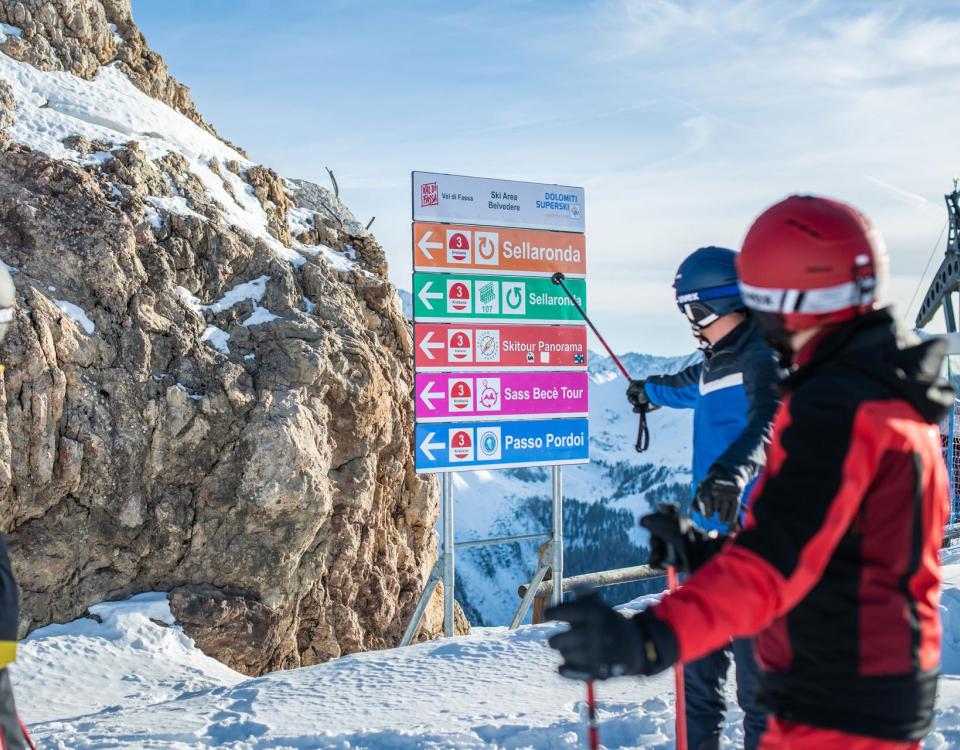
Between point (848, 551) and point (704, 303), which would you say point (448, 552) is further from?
point (848, 551)

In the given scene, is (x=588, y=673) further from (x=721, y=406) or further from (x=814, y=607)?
(x=721, y=406)

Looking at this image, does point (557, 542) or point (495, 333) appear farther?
point (557, 542)

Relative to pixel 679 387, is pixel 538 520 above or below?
below

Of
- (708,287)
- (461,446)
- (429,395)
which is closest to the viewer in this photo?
(708,287)

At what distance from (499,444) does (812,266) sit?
597 centimetres

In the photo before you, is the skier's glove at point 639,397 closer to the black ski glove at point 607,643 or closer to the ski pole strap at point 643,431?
the ski pole strap at point 643,431

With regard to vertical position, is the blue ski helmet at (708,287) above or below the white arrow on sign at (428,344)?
below

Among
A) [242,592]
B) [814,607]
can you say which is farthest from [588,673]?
[242,592]

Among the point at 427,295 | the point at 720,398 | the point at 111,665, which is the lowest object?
the point at 111,665

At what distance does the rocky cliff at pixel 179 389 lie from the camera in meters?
7.66

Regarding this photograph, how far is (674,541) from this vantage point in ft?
6.52

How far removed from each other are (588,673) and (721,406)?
213 cm

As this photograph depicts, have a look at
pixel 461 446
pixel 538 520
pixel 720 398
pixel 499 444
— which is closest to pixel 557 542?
pixel 499 444

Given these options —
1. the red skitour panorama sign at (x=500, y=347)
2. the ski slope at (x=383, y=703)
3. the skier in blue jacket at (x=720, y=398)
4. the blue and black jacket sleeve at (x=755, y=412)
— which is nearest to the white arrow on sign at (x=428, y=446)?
A: the red skitour panorama sign at (x=500, y=347)
